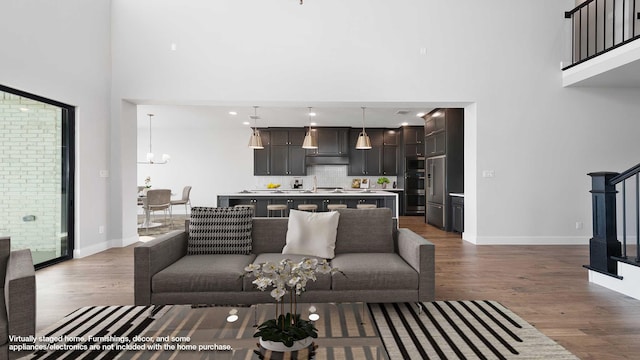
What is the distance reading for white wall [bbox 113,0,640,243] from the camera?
5445 millimetres

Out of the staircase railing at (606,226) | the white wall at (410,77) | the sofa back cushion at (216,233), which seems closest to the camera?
the sofa back cushion at (216,233)

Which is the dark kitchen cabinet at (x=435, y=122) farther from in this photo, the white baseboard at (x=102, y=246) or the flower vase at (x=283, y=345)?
the flower vase at (x=283, y=345)

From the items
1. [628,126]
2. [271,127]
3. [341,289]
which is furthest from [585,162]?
[271,127]

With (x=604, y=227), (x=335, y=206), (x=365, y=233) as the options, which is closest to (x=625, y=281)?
(x=604, y=227)

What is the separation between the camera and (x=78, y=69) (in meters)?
4.78

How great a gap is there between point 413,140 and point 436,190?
8.49 ft

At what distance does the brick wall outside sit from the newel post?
Result: 249 inches

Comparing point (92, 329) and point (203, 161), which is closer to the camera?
point (92, 329)

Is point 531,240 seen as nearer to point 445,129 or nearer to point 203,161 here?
point 445,129

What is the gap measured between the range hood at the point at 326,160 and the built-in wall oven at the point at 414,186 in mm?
1815

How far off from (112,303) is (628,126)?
7.45m

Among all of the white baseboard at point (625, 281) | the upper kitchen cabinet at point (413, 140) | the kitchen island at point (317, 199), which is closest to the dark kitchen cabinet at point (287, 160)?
the upper kitchen cabinet at point (413, 140)

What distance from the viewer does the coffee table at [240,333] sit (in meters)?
1.53

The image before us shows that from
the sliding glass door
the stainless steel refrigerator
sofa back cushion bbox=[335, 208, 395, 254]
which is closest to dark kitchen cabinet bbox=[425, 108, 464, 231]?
the stainless steel refrigerator
